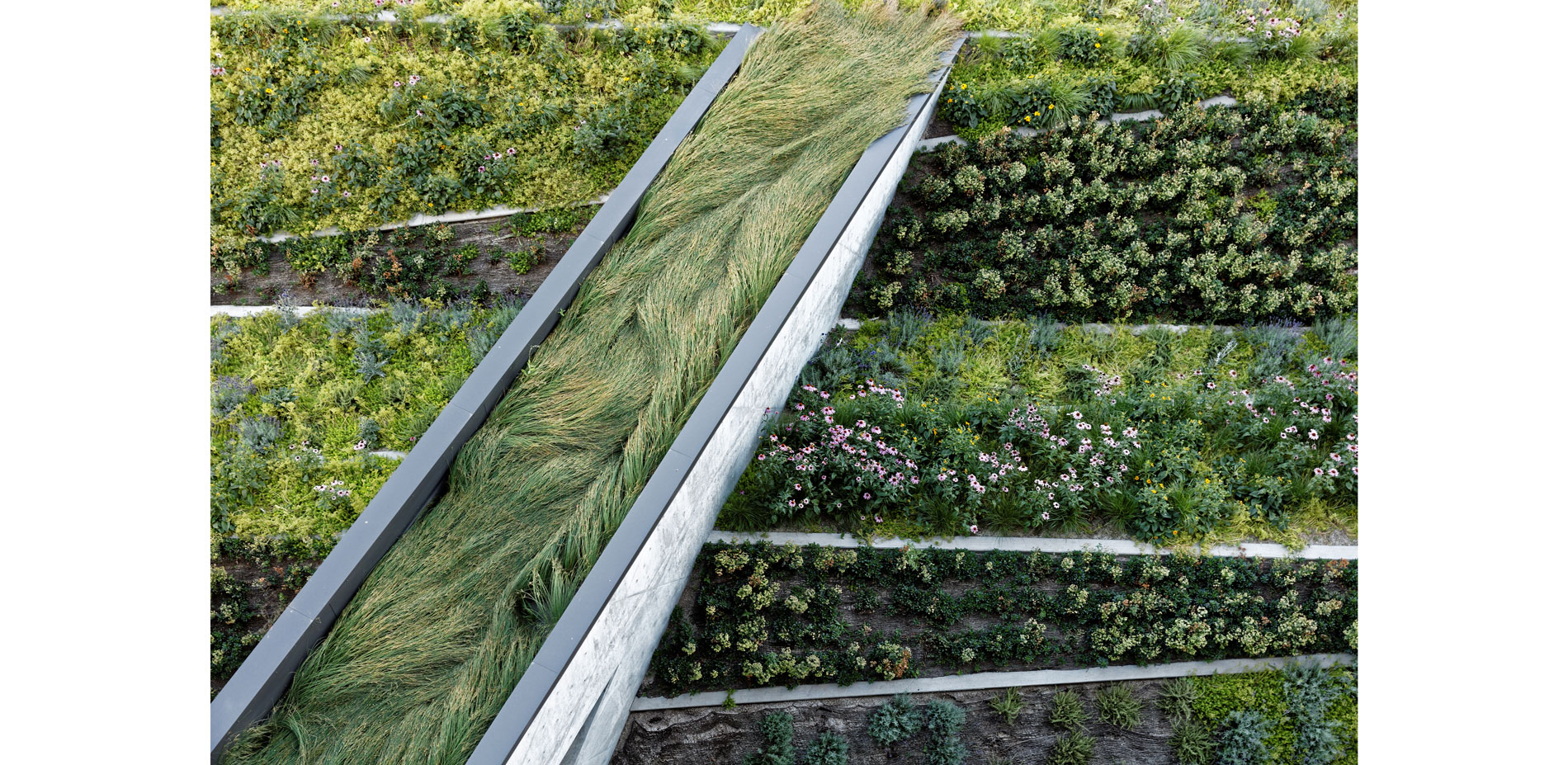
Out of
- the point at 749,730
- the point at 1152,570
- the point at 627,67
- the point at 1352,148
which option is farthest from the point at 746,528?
the point at 1352,148

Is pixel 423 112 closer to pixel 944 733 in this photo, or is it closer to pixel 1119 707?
pixel 944 733

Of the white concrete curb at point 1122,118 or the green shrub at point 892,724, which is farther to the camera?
the white concrete curb at point 1122,118

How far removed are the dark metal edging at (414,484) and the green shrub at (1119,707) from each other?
3.75 meters

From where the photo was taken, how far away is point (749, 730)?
4766 mm

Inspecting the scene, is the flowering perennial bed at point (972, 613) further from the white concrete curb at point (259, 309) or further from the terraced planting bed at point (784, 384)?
the white concrete curb at point (259, 309)

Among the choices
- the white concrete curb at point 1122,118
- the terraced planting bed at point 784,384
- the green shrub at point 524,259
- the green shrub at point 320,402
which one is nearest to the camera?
the terraced planting bed at point 784,384

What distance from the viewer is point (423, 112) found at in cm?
677

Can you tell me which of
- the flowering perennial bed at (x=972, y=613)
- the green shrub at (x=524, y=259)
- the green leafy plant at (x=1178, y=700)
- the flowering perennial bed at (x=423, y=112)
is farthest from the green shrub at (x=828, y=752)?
the flowering perennial bed at (x=423, y=112)

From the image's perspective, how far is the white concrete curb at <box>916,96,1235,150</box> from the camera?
6.70 metres

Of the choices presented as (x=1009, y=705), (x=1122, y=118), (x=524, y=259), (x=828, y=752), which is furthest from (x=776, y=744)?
(x=1122, y=118)

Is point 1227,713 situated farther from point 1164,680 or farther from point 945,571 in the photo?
point 945,571

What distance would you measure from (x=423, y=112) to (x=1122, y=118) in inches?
216

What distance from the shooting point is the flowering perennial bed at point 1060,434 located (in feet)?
17.1

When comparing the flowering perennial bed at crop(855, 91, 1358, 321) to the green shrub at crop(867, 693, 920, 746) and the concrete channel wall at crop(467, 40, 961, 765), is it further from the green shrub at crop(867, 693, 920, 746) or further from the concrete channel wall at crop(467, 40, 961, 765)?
the green shrub at crop(867, 693, 920, 746)
